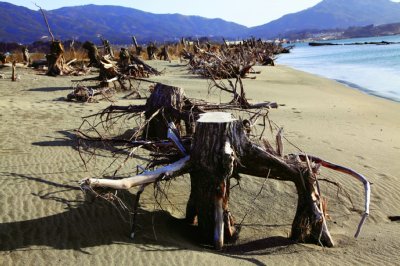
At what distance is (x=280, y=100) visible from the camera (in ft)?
44.2

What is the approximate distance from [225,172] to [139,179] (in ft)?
2.54

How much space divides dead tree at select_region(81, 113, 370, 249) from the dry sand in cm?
19

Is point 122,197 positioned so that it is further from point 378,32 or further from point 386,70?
point 378,32

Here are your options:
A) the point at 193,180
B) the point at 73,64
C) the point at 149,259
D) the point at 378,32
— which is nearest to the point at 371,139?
the point at 193,180

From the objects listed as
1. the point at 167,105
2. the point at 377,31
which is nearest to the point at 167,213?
the point at 167,105

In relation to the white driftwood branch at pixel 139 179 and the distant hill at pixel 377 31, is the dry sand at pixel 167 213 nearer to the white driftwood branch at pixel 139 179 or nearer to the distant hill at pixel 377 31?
the white driftwood branch at pixel 139 179

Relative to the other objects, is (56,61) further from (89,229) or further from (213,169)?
(213,169)

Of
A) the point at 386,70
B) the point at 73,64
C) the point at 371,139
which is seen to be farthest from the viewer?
the point at 386,70

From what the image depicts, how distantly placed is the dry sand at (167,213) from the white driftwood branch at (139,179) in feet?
1.81

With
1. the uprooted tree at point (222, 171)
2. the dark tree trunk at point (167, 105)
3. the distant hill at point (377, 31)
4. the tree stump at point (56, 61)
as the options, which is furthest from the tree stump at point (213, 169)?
the distant hill at point (377, 31)

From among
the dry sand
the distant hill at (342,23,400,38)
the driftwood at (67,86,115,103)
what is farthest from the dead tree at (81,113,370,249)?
the distant hill at (342,23,400,38)

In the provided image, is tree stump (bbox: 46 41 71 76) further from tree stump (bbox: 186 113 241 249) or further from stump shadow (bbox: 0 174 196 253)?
tree stump (bbox: 186 113 241 249)

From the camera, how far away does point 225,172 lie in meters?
4.09

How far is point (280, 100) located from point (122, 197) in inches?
364
